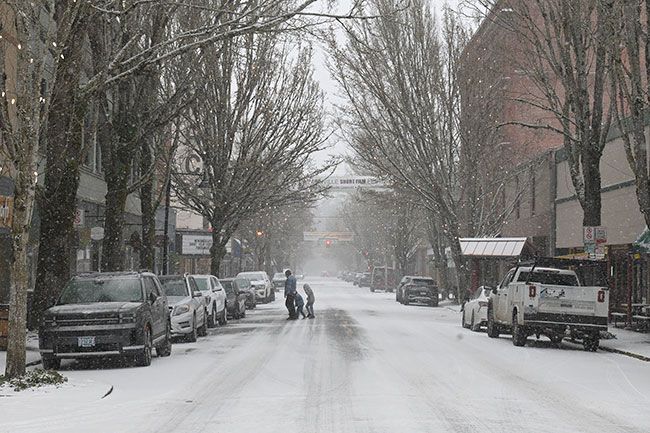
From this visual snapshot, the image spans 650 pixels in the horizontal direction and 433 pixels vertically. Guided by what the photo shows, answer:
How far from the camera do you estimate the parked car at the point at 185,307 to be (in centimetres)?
2597

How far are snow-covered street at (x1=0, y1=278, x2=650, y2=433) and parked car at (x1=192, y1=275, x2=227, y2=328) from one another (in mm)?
7507

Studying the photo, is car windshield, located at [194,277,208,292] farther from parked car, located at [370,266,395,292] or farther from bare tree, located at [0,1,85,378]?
parked car, located at [370,266,395,292]

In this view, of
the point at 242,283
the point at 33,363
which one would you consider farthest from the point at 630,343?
the point at 242,283

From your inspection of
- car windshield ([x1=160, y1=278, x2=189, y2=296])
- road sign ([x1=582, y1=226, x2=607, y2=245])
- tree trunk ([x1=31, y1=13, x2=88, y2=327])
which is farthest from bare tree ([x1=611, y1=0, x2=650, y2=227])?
tree trunk ([x1=31, y1=13, x2=88, y2=327])

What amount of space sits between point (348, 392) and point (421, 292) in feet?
148

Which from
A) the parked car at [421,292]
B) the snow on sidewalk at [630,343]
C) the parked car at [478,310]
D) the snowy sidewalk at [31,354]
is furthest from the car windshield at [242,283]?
Result: the snowy sidewalk at [31,354]

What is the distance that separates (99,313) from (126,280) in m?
1.87

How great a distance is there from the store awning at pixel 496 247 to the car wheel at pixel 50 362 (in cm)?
2318

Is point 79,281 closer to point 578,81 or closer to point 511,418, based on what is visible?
point 511,418

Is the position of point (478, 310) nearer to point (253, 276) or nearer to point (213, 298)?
point (213, 298)

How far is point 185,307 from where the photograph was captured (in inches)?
1033

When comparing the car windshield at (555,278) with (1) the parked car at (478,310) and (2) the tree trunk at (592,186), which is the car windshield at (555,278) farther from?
(1) the parked car at (478,310)

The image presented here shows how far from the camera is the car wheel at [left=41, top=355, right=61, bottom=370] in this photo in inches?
723

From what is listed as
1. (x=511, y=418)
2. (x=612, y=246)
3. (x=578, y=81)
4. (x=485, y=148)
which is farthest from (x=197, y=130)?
(x=511, y=418)
